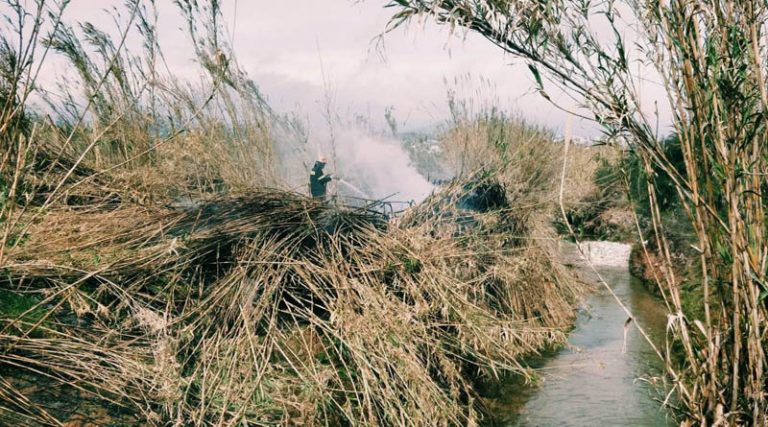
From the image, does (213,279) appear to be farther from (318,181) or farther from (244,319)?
(318,181)

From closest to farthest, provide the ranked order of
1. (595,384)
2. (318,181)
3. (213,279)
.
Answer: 1. (213,279)
2. (318,181)
3. (595,384)

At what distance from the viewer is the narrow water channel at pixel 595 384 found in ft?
18.3

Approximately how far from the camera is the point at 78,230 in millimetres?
4637

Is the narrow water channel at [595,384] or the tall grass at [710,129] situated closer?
the tall grass at [710,129]

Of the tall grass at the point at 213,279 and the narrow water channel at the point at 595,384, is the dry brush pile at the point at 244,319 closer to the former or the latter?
the tall grass at the point at 213,279

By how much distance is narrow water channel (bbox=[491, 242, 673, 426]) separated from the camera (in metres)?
5.57

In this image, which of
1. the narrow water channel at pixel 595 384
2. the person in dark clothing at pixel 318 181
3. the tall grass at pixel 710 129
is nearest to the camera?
the tall grass at pixel 710 129

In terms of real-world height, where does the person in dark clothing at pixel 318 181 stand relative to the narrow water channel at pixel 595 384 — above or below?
above

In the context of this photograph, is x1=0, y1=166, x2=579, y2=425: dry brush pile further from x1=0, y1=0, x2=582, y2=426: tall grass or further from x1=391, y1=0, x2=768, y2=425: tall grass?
x1=391, y1=0, x2=768, y2=425: tall grass

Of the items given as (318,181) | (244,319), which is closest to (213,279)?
(244,319)

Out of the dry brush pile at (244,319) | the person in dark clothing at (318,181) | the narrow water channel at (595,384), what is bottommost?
the narrow water channel at (595,384)

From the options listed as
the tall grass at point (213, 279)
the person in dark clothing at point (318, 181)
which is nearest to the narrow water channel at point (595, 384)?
the tall grass at point (213, 279)

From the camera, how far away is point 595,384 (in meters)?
6.34

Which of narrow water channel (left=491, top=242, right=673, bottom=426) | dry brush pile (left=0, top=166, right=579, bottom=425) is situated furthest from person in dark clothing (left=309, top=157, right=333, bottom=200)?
narrow water channel (left=491, top=242, right=673, bottom=426)
